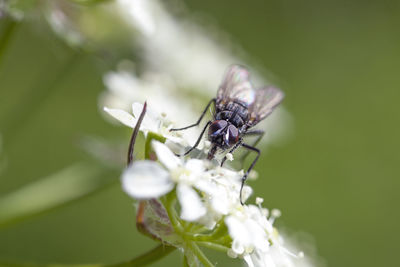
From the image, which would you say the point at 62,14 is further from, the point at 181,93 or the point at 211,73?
the point at 211,73

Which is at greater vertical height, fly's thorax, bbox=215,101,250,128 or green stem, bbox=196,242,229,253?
fly's thorax, bbox=215,101,250,128

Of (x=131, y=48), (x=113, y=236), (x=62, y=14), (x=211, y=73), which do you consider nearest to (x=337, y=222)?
(x=113, y=236)

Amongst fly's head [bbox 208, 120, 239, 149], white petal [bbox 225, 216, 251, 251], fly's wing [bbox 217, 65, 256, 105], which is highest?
fly's wing [bbox 217, 65, 256, 105]

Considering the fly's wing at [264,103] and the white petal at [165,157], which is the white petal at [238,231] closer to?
the white petal at [165,157]

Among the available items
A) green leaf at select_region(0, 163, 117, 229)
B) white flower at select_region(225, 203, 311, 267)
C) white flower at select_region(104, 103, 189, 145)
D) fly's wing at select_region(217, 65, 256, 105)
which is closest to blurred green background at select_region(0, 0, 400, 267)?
green leaf at select_region(0, 163, 117, 229)

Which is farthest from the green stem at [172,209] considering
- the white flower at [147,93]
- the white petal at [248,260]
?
the white flower at [147,93]

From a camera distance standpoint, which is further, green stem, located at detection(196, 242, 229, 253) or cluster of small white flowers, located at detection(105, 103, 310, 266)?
green stem, located at detection(196, 242, 229, 253)

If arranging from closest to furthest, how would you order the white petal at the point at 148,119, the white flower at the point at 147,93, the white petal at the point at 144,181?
the white petal at the point at 144,181 < the white petal at the point at 148,119 < the white flower at the point at 147,93

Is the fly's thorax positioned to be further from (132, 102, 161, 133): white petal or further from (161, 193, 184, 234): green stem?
(161, 193, 184, 234): green stem
